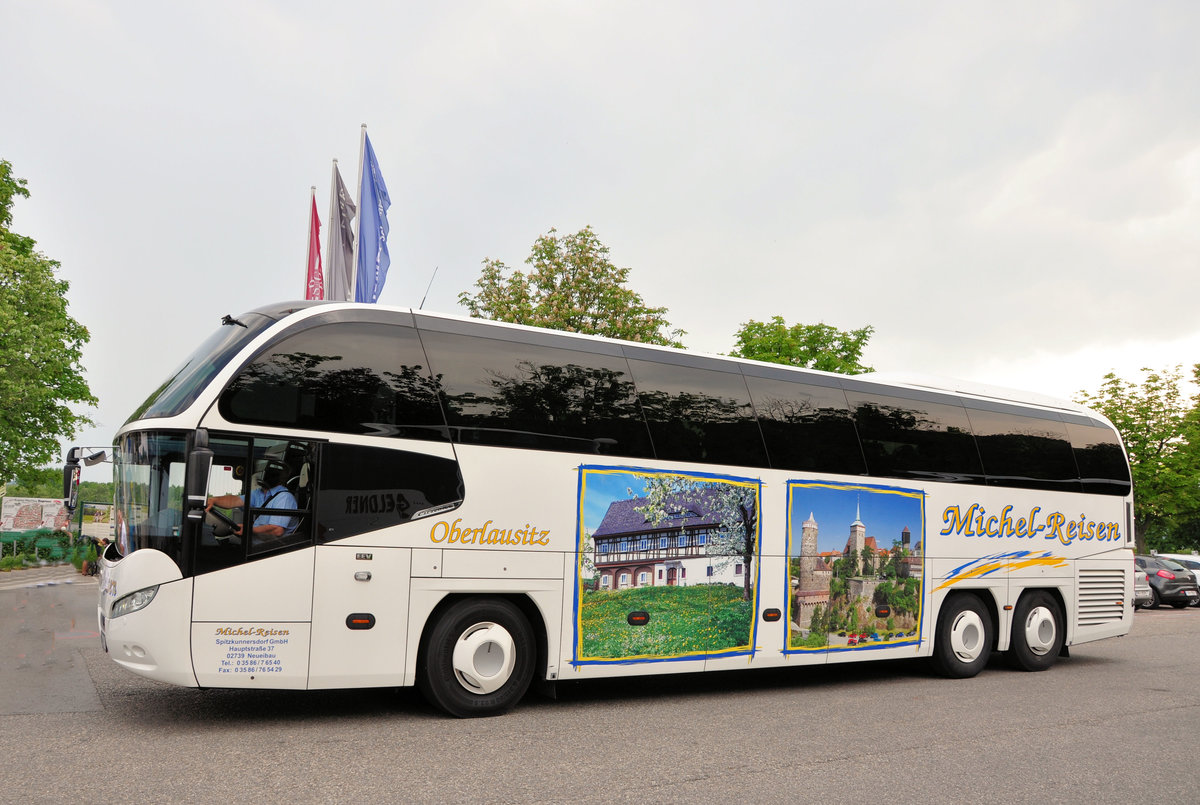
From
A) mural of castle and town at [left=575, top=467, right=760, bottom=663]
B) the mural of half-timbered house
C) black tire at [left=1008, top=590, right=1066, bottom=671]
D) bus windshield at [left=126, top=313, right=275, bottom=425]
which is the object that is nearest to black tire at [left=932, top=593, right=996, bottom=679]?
black tire at [left=1008, top=590, right=1066, bottom=671]

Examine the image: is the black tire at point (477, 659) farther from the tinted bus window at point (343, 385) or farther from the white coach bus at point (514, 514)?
the tinted bus window at point (343, 385)

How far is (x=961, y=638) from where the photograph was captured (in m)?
12.3

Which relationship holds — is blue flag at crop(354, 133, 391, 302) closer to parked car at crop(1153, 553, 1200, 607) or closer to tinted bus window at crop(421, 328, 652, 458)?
tinted bus window at crop(421, 328, 652, 458)

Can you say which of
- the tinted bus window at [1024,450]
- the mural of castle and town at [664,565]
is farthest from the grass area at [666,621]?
the tinted bus window at [1024,450]

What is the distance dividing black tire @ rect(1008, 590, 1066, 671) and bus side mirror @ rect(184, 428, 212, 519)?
1054 cm

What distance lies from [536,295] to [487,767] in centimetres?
2724

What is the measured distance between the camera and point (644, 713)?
29.5 feet

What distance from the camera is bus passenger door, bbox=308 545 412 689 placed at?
306 inches

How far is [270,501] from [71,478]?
2.96 metres

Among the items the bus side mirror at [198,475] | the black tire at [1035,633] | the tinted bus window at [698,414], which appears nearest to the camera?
the bus side mirror at [198,475]

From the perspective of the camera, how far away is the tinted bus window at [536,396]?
28.1 ft

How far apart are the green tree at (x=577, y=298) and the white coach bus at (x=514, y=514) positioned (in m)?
20.0

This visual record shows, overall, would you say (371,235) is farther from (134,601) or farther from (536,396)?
(134,601)

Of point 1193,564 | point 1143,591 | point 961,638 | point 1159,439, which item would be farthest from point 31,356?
point 1159,439
